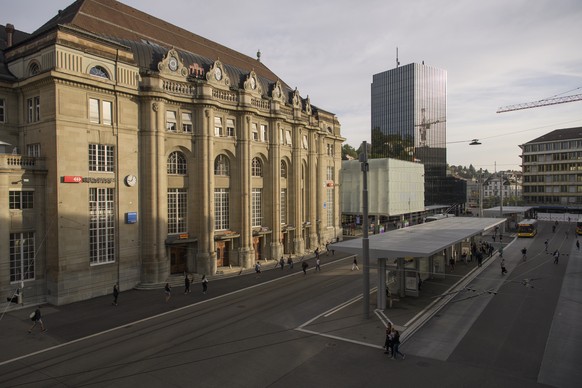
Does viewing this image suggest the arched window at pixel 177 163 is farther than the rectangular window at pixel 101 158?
Yes

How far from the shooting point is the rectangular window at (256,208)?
48.4 m

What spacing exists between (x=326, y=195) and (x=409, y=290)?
34.4 meters

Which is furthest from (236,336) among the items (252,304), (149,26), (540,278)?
(149,26)

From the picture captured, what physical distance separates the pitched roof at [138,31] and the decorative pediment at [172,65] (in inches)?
60.0

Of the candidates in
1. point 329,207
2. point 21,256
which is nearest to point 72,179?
point 21,256

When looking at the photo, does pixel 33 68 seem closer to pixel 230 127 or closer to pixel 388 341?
pixel 230 127

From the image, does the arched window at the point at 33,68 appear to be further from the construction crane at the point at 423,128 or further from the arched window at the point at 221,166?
the construction crane at the point at 423,128

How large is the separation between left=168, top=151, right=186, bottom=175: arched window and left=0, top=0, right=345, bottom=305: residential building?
0.45ft

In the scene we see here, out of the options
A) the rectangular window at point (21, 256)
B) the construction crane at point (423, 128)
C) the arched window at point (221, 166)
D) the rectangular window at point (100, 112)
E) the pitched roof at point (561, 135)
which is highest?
the construction crane at point (423, 128)

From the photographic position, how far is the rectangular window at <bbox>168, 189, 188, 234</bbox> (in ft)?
130

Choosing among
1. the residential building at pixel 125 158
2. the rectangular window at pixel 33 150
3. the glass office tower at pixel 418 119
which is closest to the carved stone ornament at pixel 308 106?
the residential building at pixel 125 158

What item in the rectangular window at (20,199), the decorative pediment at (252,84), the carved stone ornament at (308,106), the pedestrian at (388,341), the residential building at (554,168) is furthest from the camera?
the residential building at (554,168)

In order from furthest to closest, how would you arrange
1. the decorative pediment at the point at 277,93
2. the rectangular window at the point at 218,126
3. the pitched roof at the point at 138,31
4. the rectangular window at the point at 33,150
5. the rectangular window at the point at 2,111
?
the decorative pediment at the point at 277,93, the rectangular window at the point at 218,126, the pitched roof at the point at 138,31, the rectangular window at the point at 2,111, the rectangular window at the point at 33,150

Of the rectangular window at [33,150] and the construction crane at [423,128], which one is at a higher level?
the construction crane at [423,128]
